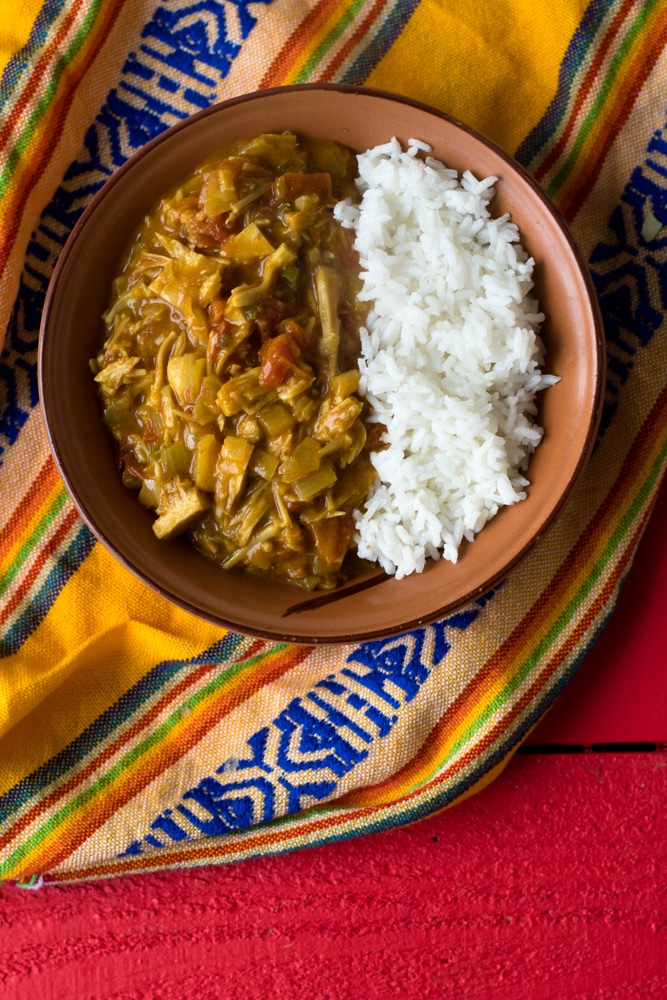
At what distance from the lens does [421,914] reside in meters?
3.27

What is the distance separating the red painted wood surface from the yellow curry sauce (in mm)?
1212

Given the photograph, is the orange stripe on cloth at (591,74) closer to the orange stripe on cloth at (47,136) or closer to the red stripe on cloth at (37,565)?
the orange stripe on cloth at (47,136)

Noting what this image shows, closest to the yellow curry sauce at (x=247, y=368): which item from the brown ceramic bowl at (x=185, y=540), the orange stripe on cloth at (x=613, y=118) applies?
the brown ceramic bowl at (x=185, y=540)

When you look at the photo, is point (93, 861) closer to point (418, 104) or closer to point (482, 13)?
point (418, 104)

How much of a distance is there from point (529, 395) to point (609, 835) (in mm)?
1692

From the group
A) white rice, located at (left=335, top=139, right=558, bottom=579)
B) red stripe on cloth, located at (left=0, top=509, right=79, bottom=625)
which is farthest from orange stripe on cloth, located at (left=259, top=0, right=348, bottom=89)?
red stripe on cloth, located at (left=0, top=509, right=79, bottom=625)

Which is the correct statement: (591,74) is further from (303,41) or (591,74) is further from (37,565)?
(37,565)

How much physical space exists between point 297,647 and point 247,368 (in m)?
1.05

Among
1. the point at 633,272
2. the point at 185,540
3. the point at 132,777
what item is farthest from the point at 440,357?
the point at 132,777

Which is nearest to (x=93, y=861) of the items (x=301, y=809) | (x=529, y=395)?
(x=301, y=809)

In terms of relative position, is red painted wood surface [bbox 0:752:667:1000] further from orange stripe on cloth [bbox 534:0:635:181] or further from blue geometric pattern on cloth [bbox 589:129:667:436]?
orange stripe on cloth [bbox 534:0:635:181]

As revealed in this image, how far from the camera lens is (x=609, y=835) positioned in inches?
129

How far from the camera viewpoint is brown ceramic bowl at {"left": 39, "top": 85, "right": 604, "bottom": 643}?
2.72 meters

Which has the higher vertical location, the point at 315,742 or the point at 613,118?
the point at 613,118
